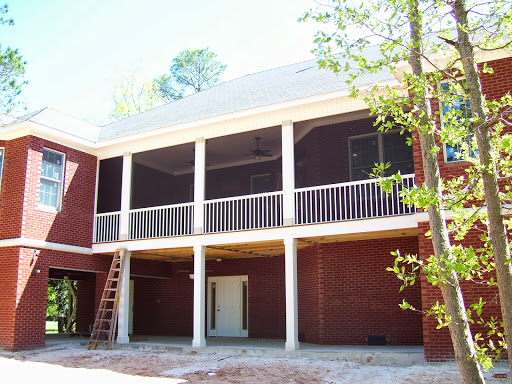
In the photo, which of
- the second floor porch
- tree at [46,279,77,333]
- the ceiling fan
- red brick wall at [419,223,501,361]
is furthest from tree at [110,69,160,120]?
red brick wall at [419,223,501,361]

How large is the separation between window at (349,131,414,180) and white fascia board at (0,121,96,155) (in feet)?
23.8

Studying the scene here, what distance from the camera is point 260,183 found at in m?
17.5

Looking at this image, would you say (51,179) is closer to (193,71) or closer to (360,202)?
(360,202)

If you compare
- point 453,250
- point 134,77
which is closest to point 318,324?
point 453,250

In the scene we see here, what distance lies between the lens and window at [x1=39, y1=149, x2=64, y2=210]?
1425 centimetres

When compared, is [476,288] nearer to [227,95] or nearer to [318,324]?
[318,324]

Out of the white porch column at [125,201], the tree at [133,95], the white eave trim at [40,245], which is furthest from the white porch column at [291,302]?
the tree at [133,95]

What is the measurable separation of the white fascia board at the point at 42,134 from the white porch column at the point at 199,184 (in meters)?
3.43

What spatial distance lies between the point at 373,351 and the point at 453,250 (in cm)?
747

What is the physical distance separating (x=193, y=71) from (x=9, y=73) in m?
14.6

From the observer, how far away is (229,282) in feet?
57.0

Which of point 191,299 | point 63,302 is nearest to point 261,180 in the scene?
point 191,299

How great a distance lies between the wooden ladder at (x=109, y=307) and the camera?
44.8ft

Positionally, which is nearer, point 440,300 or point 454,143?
point 454,143
